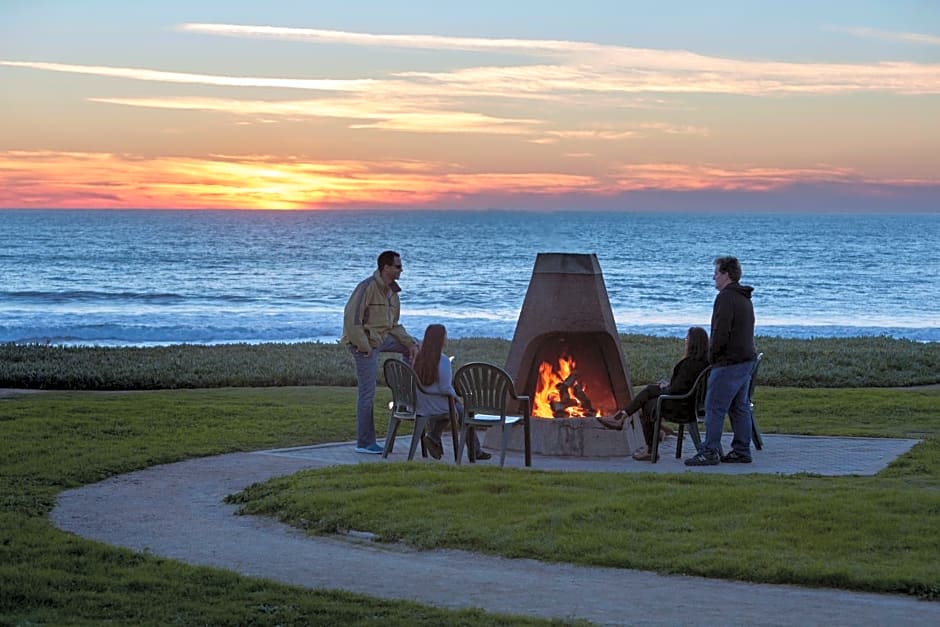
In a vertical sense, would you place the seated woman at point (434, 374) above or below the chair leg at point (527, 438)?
above

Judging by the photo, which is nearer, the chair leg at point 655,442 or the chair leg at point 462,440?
the chair leg at point 462,440

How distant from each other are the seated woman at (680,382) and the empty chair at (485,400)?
98 centimetres

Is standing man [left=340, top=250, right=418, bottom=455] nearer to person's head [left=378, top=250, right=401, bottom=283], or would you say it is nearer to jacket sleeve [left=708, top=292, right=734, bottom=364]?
person's head [left=378, top=250, right=401, bottom=283]

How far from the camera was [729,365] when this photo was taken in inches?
430

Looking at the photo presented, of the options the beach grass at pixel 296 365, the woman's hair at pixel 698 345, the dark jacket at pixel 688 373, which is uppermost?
the woman's hair at pixel 698 345

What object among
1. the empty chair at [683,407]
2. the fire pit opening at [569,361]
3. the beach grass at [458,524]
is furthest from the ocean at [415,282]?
the beach grass at [458,524]

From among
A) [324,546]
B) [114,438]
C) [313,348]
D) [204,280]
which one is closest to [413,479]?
[324,546]

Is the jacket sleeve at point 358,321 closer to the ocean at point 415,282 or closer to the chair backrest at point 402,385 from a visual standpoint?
the chair backrest at point 402,385

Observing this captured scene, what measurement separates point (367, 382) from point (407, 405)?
62cm

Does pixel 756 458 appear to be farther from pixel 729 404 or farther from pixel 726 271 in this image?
pixel 726 271

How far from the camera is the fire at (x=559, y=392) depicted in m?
12.2

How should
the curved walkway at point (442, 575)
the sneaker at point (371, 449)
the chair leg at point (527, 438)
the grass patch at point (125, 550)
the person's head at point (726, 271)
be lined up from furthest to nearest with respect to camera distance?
the sneaker at point (371, 449) < the chair leg at point (527, 438) < the person's head at point (726, 271) < the curved walkway at point (442, 575) < the grass patch at point (125, 550)

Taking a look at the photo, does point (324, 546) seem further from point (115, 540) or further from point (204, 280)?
point (204, 280)

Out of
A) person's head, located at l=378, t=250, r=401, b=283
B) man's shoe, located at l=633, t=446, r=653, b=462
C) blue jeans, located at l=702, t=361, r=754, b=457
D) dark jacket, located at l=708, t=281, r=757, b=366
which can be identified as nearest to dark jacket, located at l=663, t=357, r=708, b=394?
blue jeans, located at l=702, t=361, r=754, b=457
